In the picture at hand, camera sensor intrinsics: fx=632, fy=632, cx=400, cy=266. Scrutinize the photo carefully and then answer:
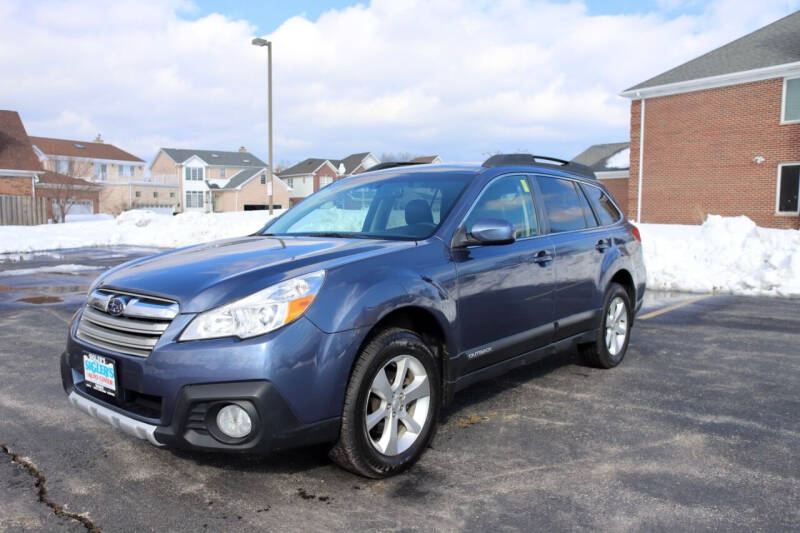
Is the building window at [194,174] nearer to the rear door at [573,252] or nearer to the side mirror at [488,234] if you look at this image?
the rear door at [573,252]

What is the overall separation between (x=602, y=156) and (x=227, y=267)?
112ft

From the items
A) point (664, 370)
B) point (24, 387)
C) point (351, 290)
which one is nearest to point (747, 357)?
point (664, 370)

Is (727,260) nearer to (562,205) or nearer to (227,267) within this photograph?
(562,205)

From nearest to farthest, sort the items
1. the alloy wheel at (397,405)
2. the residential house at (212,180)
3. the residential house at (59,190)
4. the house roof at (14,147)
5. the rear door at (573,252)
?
the alloy wheel at (397,405) → the rear door at (573,252) → the house roof at (14,147) → the residential house at (59,190) → the residential house at (212,180)

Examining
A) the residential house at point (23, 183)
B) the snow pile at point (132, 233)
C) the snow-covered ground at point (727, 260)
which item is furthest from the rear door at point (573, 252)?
the residential house at point (23, 183)

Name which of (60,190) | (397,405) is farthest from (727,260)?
(60,190)

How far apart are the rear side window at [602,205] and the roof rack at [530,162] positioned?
0.15 metres

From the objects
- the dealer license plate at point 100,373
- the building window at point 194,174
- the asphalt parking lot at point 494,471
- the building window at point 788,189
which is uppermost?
the building window at point 194,174

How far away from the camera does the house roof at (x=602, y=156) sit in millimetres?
30172

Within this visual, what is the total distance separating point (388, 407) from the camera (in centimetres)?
343

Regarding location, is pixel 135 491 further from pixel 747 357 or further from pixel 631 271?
pixel 747 357

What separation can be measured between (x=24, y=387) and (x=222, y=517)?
9.83ft

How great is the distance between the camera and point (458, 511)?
10.1 feet

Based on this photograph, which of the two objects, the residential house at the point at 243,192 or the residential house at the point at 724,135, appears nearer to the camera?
the residential house at the point at 724,135
